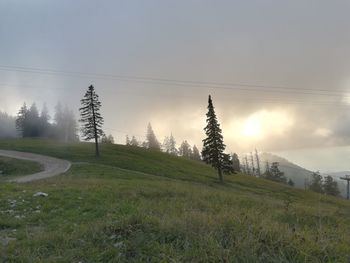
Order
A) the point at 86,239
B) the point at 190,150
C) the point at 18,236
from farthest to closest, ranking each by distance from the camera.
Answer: the point at 190,150 → the point at 18,236 → the point at 86,239

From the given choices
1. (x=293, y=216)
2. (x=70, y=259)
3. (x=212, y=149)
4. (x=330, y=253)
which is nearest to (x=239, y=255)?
(x=330, y=253)

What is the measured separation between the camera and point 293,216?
390 inches

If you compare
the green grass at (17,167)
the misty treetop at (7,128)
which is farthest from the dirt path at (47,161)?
the misty treetop at (7,128)

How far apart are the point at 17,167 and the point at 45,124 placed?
79.0 m

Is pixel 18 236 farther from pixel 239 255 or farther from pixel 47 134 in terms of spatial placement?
pixel 47 134

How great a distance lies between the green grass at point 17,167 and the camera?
4847 centimetres

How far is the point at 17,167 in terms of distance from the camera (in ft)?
168

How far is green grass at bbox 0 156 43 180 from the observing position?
4847 cm

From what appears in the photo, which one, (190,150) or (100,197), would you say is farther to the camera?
(190,150)

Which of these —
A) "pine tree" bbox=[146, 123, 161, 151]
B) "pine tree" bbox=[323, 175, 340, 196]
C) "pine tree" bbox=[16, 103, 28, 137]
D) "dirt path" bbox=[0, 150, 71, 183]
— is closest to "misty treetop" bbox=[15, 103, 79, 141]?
"pine tree" bbox=[16, 103, 28, 137]

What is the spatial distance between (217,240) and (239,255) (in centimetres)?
72

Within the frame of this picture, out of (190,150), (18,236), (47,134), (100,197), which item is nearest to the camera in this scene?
(18,236)

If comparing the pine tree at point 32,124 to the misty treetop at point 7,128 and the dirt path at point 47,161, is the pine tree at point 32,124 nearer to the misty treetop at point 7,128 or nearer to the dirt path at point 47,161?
the misty treetop at point 7,128

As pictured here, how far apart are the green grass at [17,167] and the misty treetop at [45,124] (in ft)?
221
